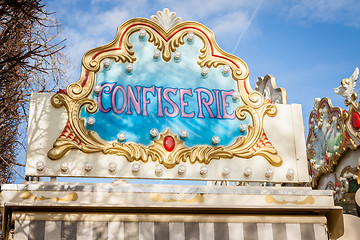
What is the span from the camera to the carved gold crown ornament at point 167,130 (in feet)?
20.9

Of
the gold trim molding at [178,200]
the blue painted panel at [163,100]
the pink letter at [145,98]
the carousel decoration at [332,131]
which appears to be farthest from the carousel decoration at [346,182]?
the pink letter at [145,98]

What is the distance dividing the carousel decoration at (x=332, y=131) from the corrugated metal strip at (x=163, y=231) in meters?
3.83

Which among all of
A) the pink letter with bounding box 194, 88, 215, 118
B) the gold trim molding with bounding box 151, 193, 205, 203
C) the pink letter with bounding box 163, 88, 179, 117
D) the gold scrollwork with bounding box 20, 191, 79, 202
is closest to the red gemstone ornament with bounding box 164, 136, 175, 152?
the pink letter with bounding box 163, 88, 179, 117

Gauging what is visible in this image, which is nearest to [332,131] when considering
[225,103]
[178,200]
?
[225,103]

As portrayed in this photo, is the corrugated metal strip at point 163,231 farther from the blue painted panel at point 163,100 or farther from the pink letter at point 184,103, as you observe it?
the pink letter at point 184,103

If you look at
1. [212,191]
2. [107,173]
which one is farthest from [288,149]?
[107,173]

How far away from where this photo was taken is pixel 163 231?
566 cm

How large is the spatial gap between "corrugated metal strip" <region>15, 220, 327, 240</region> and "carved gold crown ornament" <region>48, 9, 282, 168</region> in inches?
40.0

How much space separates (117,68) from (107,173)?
5.13 feet

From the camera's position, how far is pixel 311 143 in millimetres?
11547

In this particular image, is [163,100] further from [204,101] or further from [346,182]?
[346,182]

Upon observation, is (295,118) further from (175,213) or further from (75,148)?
(75,148)

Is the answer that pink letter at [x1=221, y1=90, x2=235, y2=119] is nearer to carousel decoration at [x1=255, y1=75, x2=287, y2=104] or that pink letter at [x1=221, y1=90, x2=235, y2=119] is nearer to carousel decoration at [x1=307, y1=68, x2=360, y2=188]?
carousel decoration at [x1=255, y1=75, x2=287, y2=104]

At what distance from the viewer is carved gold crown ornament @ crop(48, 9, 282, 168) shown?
6375 mm
